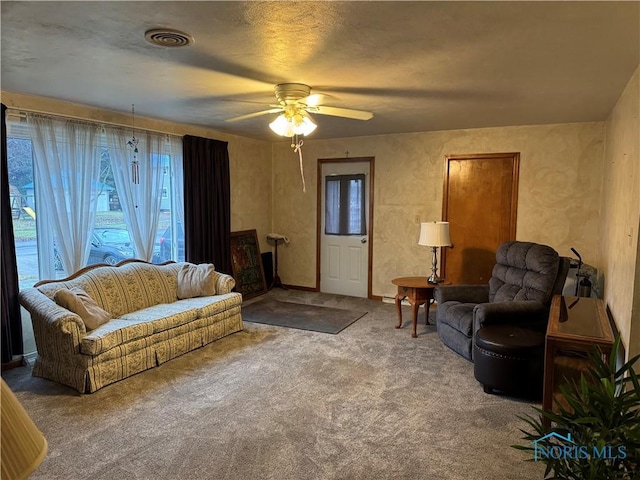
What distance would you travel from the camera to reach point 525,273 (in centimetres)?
402

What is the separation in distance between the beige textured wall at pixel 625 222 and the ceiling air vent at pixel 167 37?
2720mm

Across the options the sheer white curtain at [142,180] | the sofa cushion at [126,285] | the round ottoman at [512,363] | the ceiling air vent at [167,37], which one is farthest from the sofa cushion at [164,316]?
the round ottoman at [512,363]

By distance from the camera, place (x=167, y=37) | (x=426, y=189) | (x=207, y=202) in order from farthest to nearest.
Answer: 1. (x=426, y=189)
2. (x=207, y=202)
3. (x=167, y=37)

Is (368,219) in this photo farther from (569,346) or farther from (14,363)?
(14,363)

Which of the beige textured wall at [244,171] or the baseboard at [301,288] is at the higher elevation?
the beige textured wall at [244,171]

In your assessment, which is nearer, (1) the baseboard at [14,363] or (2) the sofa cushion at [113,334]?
(2) the sofa cushion at [113,334]

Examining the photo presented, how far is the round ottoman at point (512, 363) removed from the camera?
3154 mm

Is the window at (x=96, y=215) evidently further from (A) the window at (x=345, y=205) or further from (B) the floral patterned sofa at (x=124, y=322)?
(A) the window at (x=345, y=205)

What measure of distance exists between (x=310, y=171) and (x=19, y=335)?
13.9ft

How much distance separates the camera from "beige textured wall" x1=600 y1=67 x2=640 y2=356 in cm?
256

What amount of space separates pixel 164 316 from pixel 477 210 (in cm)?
389

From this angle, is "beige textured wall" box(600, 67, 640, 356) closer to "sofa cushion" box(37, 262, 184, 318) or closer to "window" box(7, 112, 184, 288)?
"sofa cushion" box(37, 262, 184, 318)

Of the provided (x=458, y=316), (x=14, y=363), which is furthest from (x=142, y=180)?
(x=458, y=316)

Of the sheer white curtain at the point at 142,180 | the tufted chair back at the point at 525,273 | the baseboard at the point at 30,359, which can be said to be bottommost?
the baseboard at the point at 30,359
